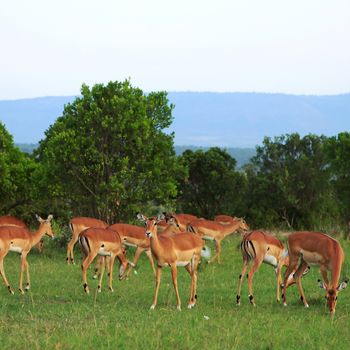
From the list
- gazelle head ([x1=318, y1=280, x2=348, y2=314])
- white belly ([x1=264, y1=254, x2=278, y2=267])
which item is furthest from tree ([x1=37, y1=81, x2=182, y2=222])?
gazelle head ([x1=318, y1=280, x2=348, y2=314])

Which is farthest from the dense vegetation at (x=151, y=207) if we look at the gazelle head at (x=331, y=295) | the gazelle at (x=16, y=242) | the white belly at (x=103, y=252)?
the white belly at (x=103, y=252)

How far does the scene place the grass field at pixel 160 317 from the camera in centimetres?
1004

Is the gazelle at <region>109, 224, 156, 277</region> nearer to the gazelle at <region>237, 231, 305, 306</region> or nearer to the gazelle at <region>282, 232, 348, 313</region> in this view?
the gazelle at <region>237, 231, 305, 306</region>

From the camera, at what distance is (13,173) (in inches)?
1015

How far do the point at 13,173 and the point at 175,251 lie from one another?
13501mm

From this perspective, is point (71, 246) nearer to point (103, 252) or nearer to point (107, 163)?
point (107, 163)

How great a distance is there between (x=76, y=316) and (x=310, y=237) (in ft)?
16.5

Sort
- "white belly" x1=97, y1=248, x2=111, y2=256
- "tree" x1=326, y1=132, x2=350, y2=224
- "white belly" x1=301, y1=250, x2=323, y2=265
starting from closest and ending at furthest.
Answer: "white belly" x1=301, y1=250, x2=323, y2=265 < "white belly" x1=97, y1=248, x2=111, y2=256 < "tree" x1=326, y1=132, x2=350, y2=224

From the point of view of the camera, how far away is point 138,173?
23.1 m

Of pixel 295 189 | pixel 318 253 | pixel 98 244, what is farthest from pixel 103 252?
pixel 295 189

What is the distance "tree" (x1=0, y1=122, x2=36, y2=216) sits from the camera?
25.0 m

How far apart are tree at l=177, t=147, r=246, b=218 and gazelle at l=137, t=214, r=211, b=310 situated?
22.2 meters

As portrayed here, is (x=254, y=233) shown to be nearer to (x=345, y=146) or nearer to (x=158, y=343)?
(x=158, y=343)

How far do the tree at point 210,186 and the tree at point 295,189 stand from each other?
4.60 feet
